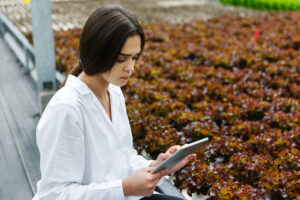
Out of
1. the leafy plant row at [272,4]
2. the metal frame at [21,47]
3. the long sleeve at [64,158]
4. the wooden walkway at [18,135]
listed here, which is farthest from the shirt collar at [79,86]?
the leafy plant row at [272,4]

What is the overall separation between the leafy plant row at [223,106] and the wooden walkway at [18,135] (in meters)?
0.69

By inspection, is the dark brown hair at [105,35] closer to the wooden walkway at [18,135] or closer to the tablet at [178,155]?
the tablet at [178,155]

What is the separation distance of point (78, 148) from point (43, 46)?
2408 millimetres

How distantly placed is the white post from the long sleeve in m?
2.27

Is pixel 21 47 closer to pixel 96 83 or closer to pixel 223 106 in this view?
pixel 223 106

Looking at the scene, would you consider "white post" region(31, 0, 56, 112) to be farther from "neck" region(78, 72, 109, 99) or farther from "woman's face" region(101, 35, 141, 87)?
"woman's face" region(101, 35, 141, 87)

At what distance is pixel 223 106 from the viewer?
3869mm

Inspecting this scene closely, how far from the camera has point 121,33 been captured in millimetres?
1663

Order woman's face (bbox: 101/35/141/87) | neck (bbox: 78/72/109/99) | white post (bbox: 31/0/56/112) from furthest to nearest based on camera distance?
white post (bbox: 31/0/56/112) → neck (bbox: 78/72/109/99) → woman's face (bbox: 101/35/141/87)

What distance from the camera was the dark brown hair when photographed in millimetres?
1649

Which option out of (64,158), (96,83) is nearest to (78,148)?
(64,158)

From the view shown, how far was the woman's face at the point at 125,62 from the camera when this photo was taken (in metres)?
1.71

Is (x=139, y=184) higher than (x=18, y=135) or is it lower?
higher

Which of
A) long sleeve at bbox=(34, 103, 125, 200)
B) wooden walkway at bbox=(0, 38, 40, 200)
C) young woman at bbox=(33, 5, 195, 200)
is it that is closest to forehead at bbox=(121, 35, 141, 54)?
young woman at bbox=(33, 5, 195, 200)
